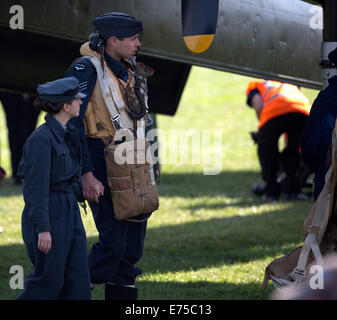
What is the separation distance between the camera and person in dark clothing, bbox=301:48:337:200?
4695 mm

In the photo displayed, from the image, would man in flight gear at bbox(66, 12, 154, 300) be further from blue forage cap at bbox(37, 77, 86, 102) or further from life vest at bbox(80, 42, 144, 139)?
blue forage cap at bbox(37, 77, 86, 102)

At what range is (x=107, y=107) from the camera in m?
5.17

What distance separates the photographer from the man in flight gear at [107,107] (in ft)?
17.0

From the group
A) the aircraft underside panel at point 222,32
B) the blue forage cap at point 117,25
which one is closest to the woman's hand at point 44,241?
the blue forage cap at point 117,25

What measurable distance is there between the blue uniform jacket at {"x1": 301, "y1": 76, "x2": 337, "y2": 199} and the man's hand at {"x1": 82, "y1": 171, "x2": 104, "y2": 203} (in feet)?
4.28

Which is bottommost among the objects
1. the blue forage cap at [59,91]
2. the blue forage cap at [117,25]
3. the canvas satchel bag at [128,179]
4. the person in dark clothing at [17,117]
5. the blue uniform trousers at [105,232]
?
the person in dark clothing at [17,117]

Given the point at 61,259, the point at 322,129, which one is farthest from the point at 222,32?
the point at 61,259

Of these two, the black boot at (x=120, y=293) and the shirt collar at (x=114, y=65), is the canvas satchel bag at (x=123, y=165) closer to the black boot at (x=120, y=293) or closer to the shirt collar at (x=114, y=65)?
the shirt collar at (x=114, y=65)

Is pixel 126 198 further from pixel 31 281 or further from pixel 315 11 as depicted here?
pixel 315 11

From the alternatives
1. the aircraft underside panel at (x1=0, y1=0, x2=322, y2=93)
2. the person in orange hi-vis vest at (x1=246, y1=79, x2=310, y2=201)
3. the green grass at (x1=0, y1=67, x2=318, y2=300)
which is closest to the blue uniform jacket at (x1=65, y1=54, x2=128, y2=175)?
the aircraft underside panel at (x1=0, y1=0, x2=322, y2=93)

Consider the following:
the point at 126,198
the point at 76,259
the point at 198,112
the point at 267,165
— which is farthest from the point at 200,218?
the point at 198,112

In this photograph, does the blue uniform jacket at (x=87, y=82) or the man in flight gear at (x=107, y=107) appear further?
the man in flight gear at (x=107, y=107)

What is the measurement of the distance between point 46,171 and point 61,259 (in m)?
0.50

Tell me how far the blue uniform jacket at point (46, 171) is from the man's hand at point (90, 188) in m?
0.26
